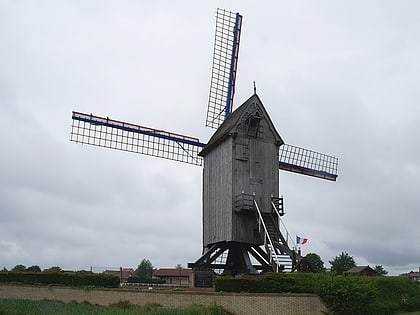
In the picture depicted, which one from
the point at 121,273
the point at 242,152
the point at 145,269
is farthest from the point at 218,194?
the point at 145,269

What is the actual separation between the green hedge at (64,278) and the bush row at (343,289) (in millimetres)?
6677

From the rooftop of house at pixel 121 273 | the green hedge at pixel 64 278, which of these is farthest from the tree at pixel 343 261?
the green hedge at pixel 64 278

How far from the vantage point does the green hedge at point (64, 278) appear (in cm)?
2695

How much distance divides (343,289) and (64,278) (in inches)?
566

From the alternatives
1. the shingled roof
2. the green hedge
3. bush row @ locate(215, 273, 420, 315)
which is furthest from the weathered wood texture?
the green hedge

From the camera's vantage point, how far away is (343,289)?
21.2 meters

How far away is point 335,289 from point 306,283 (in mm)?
1312

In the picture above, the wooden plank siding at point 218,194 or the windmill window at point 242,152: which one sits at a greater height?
the windmill window at point 242,152

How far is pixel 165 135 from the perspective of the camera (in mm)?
33938

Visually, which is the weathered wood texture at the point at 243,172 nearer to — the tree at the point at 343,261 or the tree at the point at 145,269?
the tree at the point at 343,261

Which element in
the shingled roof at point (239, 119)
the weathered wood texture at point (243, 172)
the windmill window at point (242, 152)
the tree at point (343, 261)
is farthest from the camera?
the tree at point (343, 261)

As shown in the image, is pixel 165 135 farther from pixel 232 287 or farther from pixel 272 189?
pixel 232 287

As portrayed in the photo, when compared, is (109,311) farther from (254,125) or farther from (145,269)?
(145,269)

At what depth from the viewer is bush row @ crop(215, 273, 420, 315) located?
2112 cm
